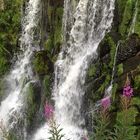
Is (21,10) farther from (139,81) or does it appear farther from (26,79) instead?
(139,81)

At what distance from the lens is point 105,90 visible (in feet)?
45.0

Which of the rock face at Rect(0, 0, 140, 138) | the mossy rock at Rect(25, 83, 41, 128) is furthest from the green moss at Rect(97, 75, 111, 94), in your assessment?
the mossy rock at Rect(25, 83, 41, 128)

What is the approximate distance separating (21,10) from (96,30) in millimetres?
4854

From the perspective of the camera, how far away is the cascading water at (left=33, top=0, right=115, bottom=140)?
49.6 feet

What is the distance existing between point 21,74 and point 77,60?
121 inches

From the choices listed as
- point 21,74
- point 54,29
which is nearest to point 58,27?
point 54,29

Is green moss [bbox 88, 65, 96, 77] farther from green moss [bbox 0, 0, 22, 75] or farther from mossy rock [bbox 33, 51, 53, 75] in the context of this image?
green moss [bbox 0, 0, 22, 75]

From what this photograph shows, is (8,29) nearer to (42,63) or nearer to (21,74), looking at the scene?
(21,74)

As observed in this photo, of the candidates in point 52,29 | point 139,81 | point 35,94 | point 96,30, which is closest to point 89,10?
point 96,30

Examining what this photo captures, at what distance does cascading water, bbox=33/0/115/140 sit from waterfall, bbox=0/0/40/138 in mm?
1500

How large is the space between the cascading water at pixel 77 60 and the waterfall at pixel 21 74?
150 cm

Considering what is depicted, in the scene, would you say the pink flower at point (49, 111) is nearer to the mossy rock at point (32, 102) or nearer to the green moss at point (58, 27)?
the mossy rock at point (32, 102)

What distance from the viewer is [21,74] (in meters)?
18.2

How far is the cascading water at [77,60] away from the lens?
15.1 metres
